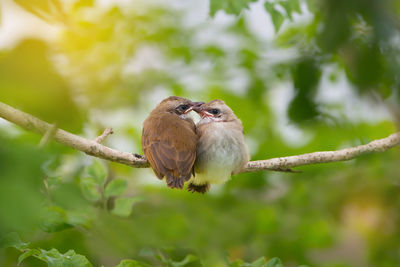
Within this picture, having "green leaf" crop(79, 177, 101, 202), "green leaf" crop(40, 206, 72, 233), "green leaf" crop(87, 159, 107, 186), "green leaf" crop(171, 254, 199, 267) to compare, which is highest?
"green leaf" crop(87, 159, 107, 186)

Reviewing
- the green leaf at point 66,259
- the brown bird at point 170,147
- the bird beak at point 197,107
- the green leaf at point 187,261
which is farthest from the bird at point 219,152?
the green leaf at point 66,259

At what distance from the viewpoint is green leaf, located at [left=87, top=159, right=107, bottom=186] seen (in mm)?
3420

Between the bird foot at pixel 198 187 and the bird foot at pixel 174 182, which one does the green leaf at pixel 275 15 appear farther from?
the bird foot at pixel 198 187

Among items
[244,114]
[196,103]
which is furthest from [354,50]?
[244,114]

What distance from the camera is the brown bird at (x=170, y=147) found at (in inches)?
145

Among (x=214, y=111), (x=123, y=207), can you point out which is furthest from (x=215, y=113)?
(x=123, y=207)

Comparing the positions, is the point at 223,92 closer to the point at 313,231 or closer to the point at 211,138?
the point at 313,231

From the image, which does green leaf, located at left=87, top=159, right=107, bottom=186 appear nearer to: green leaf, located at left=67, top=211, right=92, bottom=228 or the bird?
green leaf, located at left=67, top=211, right=92, bottom=228

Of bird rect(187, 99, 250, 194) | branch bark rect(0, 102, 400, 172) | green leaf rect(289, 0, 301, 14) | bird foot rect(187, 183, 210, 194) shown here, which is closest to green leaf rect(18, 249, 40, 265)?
branch bark rect(0, 102, 400, 172)

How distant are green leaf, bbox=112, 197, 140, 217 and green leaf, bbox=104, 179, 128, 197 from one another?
79 millimetres

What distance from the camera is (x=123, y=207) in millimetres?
3279

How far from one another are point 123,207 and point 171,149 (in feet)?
2.29

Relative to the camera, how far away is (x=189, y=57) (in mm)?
6477

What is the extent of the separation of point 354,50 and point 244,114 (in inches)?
221
